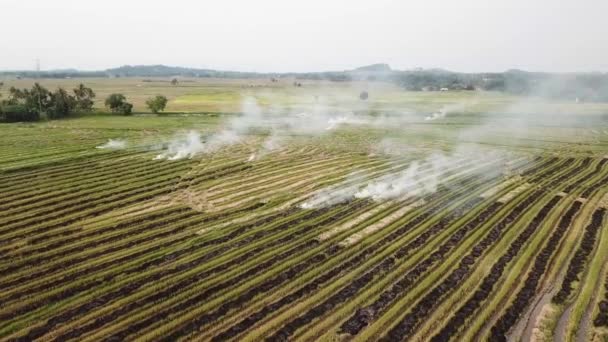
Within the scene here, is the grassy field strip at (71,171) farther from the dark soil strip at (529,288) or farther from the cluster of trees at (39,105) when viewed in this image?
the cluster of trees at (39,105)

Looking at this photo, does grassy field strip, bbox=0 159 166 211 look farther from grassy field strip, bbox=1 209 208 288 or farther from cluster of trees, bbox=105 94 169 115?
cluster of trees, bbox=105 94 169 115

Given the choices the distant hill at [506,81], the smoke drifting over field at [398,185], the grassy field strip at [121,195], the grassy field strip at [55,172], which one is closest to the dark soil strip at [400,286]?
the smoke drifting over field at [398,185]

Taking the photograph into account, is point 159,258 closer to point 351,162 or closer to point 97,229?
point 97,229

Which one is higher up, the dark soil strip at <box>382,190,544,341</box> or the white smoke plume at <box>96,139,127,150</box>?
the white smoke plume at <box>96,139,127,150</box>

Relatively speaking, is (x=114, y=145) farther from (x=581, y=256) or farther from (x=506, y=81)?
(x=506, y=81)

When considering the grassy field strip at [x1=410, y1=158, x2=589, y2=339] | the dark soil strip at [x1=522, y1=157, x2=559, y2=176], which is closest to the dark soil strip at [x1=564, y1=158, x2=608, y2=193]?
the dark soil strip at [x1=522, y1=157, x2=559, y2=176]

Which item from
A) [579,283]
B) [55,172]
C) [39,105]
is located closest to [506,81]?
[579,283]
